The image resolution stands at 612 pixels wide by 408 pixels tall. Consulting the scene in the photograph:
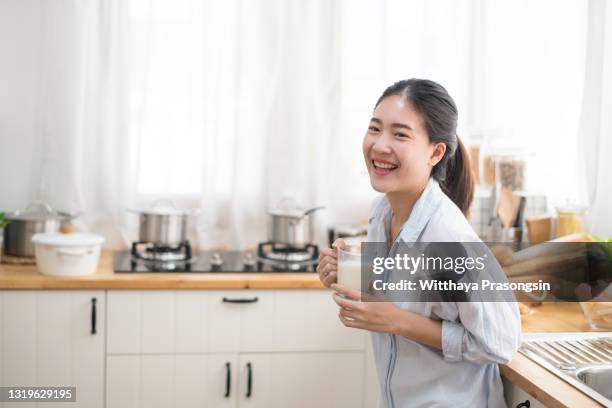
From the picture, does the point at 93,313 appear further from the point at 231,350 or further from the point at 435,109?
the point at 435,109

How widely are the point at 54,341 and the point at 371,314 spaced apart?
1.39 metres

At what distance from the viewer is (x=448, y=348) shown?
1438mm

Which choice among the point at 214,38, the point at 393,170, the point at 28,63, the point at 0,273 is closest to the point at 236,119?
the point at 214,38

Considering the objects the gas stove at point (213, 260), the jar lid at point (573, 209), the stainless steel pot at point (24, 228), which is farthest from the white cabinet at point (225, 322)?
the jar lid at point (573, 209)

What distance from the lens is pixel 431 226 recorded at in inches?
58.1

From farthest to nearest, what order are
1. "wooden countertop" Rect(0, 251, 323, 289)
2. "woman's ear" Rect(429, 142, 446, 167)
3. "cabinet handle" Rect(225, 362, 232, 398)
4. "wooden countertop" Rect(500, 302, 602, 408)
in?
"cabinet handle" Rect(225, 362, 232, 398) → "wooden countertop" Rect(0, 251, 323, 289) → "woman's ear" Rect(429, 142, 446, 167) → "wooden countertop" Rect(500, 302, 602, 408)

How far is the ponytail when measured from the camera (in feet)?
5.40

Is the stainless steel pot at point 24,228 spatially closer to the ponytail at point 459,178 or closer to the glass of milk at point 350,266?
the glass of milk at point 350,266

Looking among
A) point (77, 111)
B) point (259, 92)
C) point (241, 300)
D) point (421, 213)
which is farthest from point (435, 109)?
point (77, 111)

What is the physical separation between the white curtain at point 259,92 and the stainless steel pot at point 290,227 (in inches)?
8.0

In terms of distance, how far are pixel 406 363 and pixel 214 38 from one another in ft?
5.73

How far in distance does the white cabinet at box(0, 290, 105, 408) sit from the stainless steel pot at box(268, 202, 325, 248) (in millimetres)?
713

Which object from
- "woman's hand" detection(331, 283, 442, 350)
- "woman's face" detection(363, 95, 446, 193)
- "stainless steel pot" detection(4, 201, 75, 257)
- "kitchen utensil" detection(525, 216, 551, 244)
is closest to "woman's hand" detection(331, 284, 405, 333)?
"woman's hand" detection(331, 283, 442, 350)

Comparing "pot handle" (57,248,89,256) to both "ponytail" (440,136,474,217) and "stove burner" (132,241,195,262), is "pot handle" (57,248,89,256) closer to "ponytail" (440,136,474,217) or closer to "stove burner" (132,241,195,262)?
"stove burner" (132,241,195,262)
